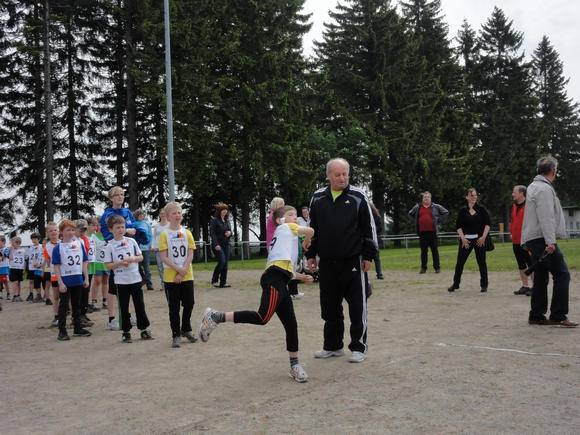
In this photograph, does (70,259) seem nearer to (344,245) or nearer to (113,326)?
(113,326)

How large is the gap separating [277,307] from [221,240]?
920 cm

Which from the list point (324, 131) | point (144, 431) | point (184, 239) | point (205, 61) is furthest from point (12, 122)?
point (144, 431)

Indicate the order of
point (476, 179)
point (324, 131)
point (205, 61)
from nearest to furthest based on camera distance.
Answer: point (205, 61), point (324, 131), point (476, 179)

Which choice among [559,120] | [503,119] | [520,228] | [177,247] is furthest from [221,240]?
[559,120]

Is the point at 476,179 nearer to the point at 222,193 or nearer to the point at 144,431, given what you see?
the point at 222,193

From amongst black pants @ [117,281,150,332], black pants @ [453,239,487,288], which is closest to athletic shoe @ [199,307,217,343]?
black pants @ [117,281,150,332]

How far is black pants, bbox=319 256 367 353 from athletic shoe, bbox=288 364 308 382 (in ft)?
2.94

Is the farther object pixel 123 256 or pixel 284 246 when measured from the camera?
pixel 123 256

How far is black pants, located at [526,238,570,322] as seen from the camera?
6.96 metres

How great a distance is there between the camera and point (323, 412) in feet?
13.0

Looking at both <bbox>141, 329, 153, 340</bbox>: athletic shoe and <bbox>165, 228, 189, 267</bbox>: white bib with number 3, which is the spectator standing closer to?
<bbox>165, 228, 189, 267</bbox>: white bib with number 3

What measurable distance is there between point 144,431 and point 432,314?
18.2ft

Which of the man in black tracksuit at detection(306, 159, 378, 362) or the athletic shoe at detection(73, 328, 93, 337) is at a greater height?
the man in black tracksuit at detection(306, 159, 378, 362)

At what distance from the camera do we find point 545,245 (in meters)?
7.12
